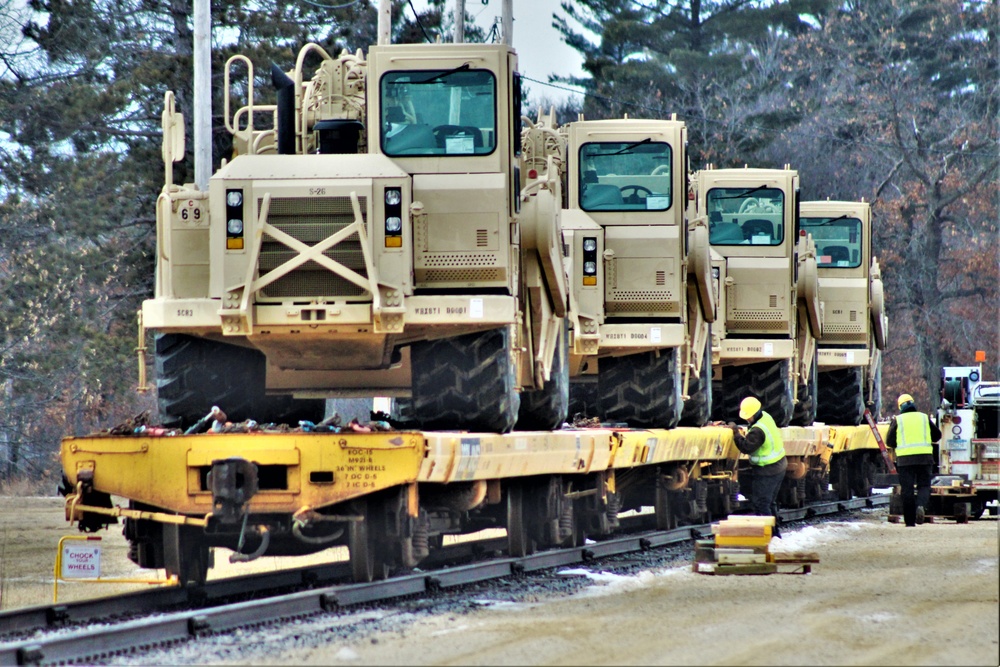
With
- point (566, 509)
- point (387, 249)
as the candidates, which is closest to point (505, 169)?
point (387, 249)

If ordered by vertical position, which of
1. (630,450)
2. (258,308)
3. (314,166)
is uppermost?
(314,166)

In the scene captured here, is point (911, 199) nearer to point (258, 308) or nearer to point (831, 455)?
point (831, 455)

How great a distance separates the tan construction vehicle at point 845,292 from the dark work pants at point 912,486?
5.31 meters

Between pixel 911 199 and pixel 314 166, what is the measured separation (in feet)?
133

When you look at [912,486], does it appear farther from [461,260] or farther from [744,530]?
[461,260]

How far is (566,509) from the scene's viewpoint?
16.8 metres

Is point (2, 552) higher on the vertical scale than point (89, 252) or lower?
lower

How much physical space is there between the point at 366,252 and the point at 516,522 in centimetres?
396

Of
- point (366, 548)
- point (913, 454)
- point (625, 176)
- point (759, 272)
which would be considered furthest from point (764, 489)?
point (366, 548)

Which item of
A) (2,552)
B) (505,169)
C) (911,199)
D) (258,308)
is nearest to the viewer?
(258,308)

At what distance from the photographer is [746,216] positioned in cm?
2470

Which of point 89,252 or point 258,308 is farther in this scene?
point 89,252

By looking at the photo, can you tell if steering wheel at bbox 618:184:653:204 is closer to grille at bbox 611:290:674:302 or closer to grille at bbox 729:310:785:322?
grille at bbox 611:290:674:302

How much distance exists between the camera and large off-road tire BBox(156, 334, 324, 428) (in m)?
13.6
